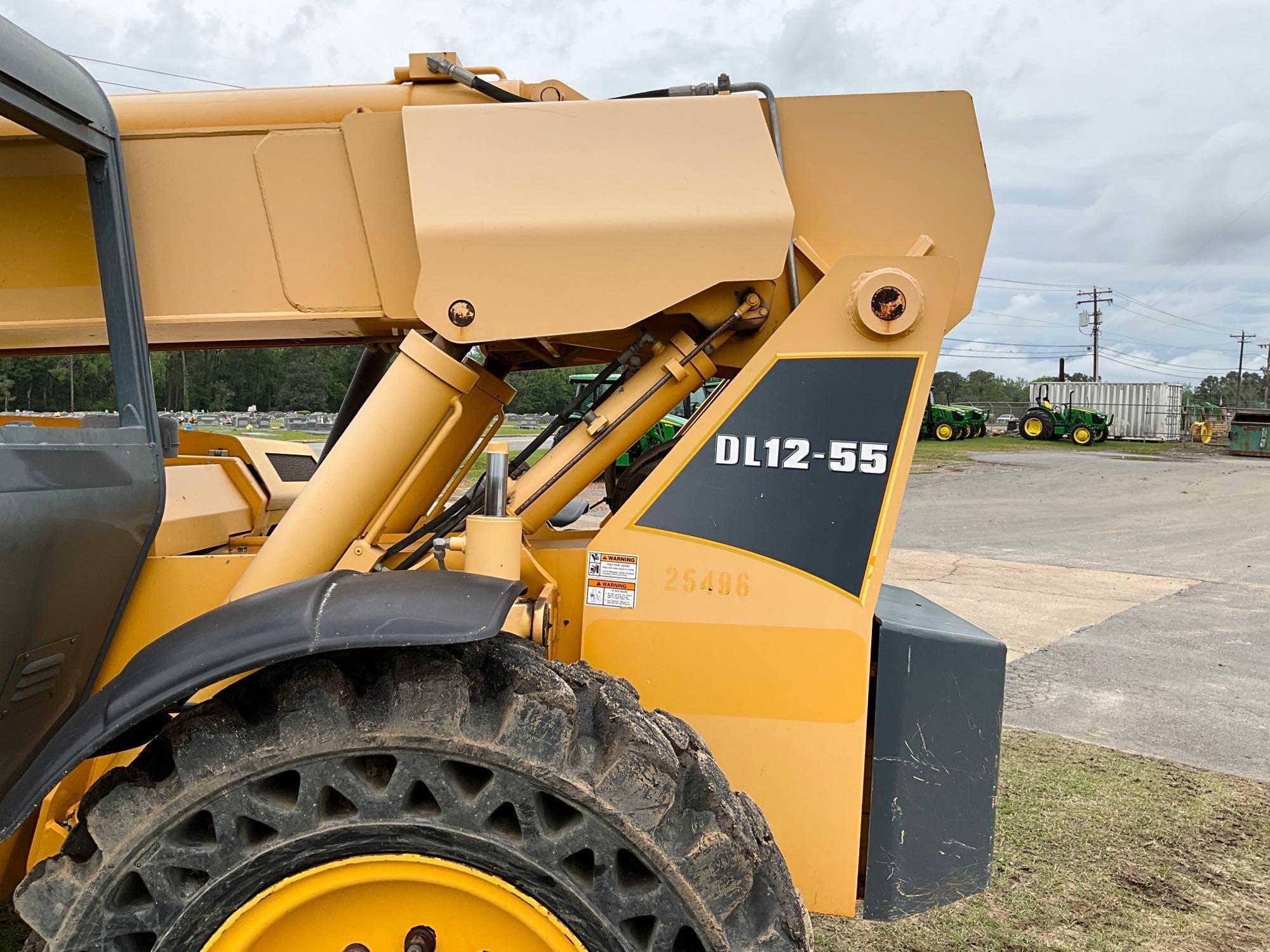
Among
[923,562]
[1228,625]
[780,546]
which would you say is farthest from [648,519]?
[923,562]

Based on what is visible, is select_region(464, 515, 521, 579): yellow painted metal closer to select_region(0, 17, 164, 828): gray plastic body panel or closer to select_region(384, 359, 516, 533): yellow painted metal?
select_region(384, 359, 516, 533): yellow painted metal

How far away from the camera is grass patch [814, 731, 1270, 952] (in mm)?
3238

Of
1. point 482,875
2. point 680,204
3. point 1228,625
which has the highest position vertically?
point 680,204

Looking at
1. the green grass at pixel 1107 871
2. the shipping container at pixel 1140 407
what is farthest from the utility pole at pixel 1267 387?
the green grass at pixel 1107 871

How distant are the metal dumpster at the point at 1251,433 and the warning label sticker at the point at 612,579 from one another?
41.1 m

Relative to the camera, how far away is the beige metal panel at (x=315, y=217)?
7.83 ft

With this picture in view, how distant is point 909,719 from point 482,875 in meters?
1.23

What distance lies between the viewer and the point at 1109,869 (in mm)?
3742

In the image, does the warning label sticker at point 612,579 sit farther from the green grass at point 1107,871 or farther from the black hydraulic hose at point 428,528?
the green grass at point 1107,871

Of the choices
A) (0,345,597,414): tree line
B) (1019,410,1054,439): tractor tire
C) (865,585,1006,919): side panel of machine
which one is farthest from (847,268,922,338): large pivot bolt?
(1019,410,1054,439): tractor tire

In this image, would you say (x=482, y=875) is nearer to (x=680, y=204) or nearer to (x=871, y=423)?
(x=871, y=423)

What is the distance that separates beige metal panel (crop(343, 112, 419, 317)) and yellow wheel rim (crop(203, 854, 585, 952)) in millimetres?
1401

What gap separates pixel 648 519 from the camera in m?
2.29

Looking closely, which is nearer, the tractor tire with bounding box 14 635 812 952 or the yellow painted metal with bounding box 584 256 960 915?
the tractor tire with bounding box 14 635 812 952
